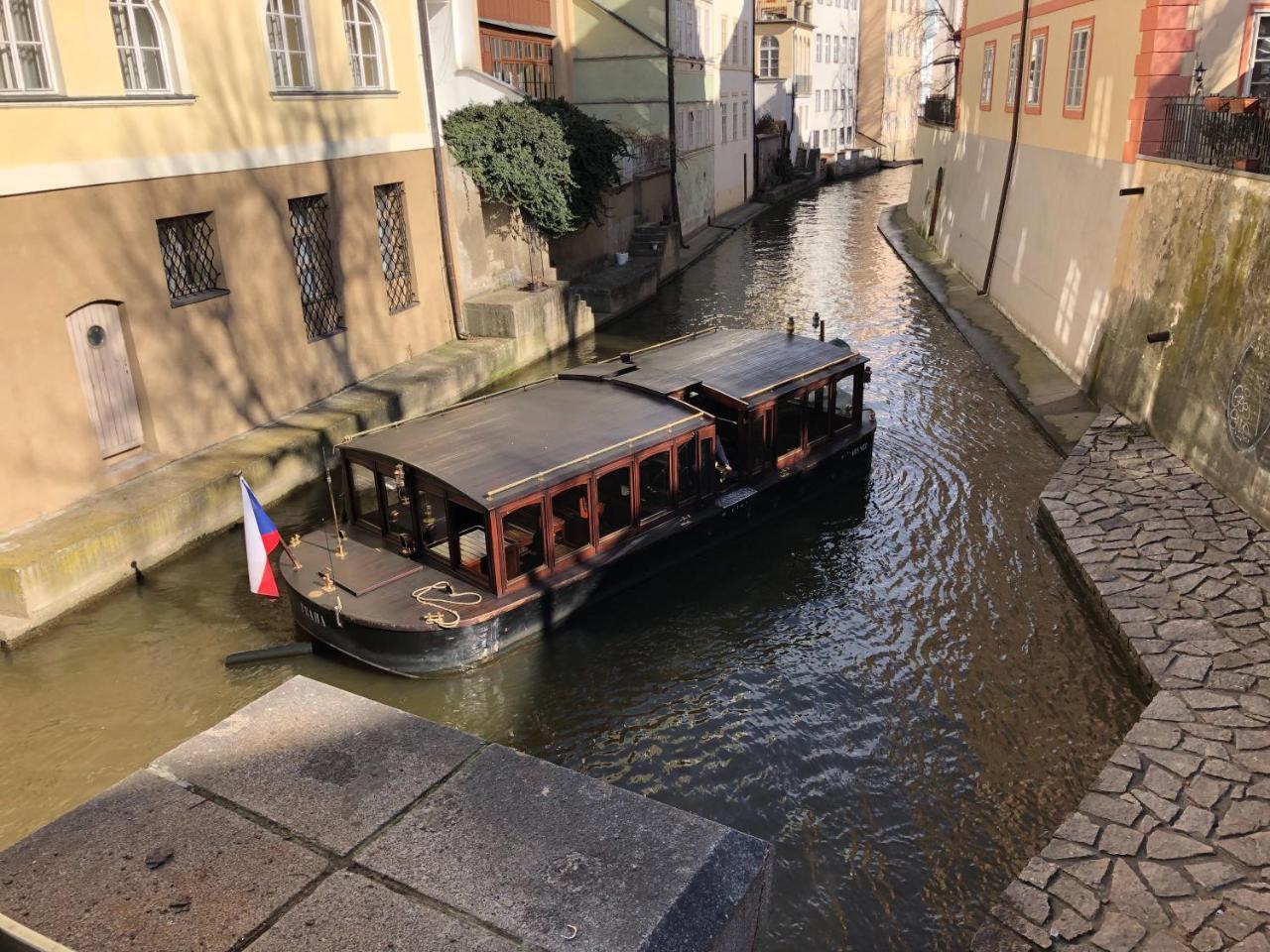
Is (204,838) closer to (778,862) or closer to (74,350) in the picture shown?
(778,862)

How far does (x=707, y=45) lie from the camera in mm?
36500

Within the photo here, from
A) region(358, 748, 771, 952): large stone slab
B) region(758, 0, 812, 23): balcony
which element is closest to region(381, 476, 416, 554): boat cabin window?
region(358, 748, 771, 952): large stone slab

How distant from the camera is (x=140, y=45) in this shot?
12.4 metres

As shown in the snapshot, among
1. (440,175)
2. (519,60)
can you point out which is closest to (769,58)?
(519,60)

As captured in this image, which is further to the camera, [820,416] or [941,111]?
[941,111]

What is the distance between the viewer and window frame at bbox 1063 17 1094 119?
1722 centimetres

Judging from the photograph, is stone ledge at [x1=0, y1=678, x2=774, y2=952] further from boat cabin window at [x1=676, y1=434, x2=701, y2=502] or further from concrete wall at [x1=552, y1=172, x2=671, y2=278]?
concrete wall at [x1=552, y1=172, x2=671, y2=278]

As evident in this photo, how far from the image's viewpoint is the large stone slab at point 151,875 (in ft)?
6.44

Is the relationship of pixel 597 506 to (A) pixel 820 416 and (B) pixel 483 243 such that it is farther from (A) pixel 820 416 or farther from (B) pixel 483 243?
(B) pixel 483 243

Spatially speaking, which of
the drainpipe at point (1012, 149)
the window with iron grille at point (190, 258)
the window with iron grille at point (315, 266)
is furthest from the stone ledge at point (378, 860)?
the drainpipe at point (1012, 149)

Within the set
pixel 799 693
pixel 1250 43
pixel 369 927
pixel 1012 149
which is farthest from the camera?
pixel 1012 149

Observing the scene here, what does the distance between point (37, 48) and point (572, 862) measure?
12.4m

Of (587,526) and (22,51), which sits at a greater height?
(22,51)

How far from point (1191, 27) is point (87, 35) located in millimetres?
14842
